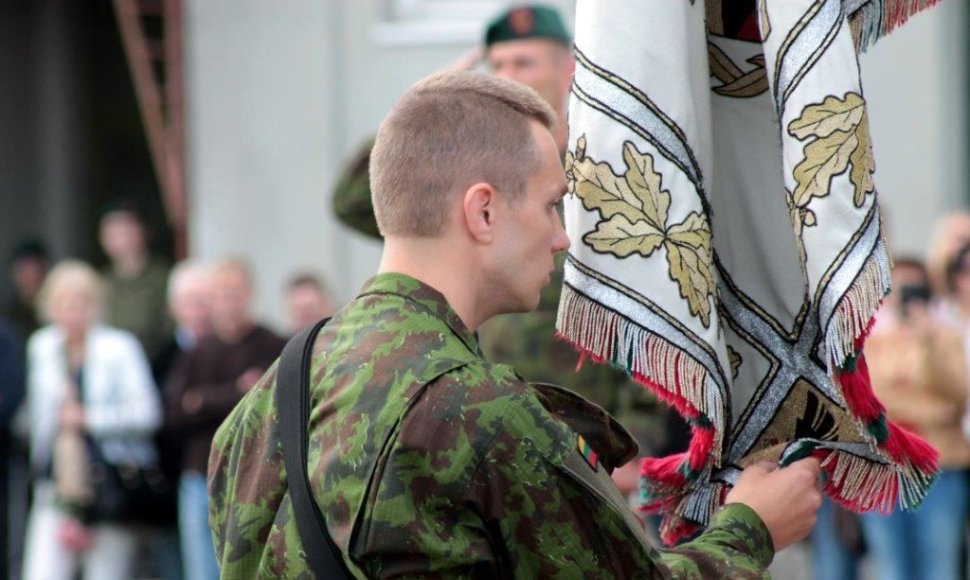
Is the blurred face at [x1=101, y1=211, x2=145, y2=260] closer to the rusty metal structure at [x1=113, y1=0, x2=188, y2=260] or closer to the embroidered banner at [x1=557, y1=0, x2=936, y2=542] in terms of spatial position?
the rusty metal structure at [x1=113, y1=0, x2=188, y2=260]

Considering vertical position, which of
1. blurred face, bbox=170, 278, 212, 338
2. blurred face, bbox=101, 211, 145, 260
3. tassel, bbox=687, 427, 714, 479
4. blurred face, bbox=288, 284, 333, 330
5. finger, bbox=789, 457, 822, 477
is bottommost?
blurred face, bbox=101, 211, 145, 260

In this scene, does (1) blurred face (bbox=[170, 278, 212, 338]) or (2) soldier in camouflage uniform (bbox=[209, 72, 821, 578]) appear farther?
(1) blurred face (bbox=[170, 278, 212, 338])

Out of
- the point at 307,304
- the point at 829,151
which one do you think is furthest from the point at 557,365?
the point at 307,304

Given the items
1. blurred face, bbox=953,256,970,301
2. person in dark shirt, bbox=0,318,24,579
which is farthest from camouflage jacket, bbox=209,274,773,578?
person in dark shirt, bbox=0,318,24,579

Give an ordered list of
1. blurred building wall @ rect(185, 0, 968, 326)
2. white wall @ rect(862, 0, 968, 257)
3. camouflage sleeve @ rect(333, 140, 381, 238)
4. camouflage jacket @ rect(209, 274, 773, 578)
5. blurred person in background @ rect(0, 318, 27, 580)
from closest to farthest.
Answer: camouflage jacket @ rect(209, 274, 773, 578)
camouflage sleeve @ rect(333, 140, 381, 238)
blurred person in background @ rect(0, 318, 27, 580)
white wall @ rect(862, 0, 968, 257)
blurred building wall @ rect(185, 0, 968, 326)

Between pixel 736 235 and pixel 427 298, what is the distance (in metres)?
0.73

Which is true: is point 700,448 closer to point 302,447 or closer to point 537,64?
point 302,447

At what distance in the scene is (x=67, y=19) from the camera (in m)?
13.6

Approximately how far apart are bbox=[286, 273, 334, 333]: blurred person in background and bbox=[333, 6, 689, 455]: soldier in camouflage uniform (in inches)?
139

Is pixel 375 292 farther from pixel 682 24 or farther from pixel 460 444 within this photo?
pixel 682 24

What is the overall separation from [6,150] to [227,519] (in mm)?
11494

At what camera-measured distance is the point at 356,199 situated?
4594mm

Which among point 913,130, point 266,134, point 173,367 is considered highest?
point 913,130

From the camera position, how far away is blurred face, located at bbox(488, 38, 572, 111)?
4418mm
